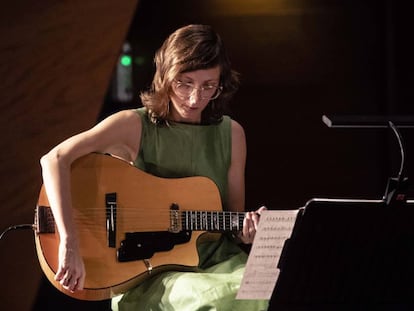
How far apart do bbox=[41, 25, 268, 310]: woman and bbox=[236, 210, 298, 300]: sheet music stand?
53 cm

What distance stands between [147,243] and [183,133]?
1.46ft

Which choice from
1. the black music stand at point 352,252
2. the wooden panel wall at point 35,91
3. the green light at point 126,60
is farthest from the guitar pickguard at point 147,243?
the green light at point 126,60

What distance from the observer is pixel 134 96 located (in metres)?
4.61

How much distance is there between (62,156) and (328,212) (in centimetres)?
109

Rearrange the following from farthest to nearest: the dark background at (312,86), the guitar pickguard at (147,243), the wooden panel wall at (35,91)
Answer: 1. the dark background at (312,86)
2. the wooden panel wall at (35,91)
3. the guitar pickguard at (147,243)

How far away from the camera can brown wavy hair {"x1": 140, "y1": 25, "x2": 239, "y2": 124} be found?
326cm

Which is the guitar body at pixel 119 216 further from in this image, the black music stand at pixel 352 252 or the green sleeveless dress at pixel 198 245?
the black music stand at pixel 352 252

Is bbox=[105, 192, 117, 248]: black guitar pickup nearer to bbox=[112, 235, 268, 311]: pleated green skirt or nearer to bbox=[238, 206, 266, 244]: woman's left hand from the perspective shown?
bbox=[112, 235, 268, 311]: pleated green skirt

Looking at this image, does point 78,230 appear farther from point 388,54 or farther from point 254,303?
point 388,54

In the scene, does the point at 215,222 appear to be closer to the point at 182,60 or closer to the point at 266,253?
the point at 182,60

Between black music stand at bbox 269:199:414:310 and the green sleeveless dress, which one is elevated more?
black music stand at bbox 269:199:414:310

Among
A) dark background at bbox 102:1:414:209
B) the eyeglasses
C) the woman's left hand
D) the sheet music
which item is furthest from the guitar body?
dark background at bbox 102:1:414:209

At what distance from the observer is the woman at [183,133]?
320cm

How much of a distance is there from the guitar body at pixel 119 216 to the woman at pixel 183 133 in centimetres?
7
